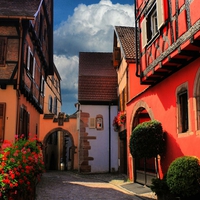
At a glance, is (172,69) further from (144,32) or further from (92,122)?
(92,122)

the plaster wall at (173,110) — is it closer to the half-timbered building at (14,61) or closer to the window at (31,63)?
the half-timbered building at (14,61)

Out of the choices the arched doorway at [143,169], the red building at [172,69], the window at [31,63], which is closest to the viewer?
the red building at [172,69]

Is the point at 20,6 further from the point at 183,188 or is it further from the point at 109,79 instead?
the point at 183,188

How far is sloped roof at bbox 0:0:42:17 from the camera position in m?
13.0

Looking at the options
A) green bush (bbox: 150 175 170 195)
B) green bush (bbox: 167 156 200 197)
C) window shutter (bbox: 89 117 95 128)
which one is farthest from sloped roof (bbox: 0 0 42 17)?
green bush (bbox: 167 156 200 197)

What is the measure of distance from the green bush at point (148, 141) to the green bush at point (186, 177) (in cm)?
194

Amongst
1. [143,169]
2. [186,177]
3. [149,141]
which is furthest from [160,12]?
[143,169]

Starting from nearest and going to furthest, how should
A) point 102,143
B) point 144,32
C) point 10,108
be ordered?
point 144,32, point 10,108, point 102,143

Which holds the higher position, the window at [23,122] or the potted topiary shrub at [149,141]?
the window at [23,122]

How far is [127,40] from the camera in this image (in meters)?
17.9

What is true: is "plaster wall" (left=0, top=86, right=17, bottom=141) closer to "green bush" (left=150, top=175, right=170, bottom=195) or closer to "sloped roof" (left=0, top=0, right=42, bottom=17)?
"sloped roof" (left=0, top=0, right=42, bottom=17)

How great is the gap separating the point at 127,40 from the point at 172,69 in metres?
9.32

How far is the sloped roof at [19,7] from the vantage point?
42.7 feet

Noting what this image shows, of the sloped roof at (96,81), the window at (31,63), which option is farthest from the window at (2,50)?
the sloped roof at (96,81)
